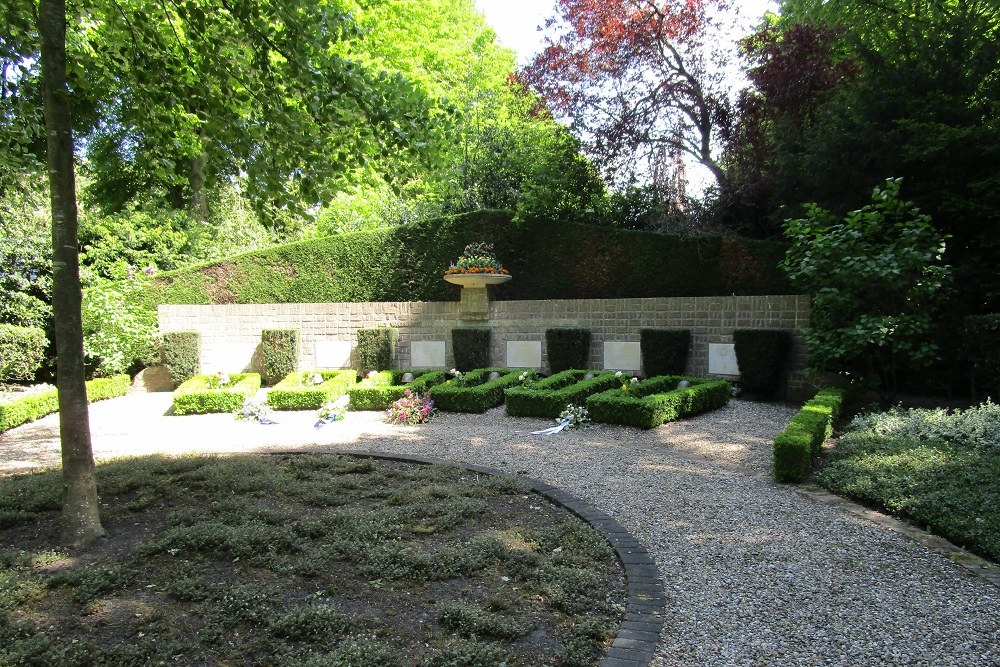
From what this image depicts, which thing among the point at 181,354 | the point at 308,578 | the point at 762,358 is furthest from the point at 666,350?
the point at 181,354

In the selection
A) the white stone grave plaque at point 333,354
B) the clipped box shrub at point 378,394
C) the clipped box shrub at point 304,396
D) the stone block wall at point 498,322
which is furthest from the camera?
the white stone grave plaque at point 333,354

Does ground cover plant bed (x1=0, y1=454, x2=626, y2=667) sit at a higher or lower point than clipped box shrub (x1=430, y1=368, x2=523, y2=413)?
lower

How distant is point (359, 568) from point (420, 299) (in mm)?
10980

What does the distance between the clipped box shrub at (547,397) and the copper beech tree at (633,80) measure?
20.4ft

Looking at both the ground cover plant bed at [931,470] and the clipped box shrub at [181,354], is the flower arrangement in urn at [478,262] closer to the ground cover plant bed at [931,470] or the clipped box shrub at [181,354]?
the clipped box shrub at [181,354]

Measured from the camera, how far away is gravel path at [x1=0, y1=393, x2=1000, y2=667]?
9.98 ft

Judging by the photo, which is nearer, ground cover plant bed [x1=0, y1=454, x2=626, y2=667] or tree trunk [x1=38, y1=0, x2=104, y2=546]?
ground cover plant bed [x1=0, y1=454, x2=626, y2=667]

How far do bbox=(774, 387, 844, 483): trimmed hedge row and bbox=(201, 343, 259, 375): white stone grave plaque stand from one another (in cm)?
1186

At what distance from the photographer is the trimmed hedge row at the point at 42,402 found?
978cm

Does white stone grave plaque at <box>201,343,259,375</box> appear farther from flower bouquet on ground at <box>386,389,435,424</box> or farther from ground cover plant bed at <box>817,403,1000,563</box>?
ground cover plant bed at <box>817,403,1000,563</box>

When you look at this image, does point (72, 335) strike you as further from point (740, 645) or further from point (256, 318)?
point (256, 318)

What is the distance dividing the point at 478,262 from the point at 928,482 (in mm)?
9129

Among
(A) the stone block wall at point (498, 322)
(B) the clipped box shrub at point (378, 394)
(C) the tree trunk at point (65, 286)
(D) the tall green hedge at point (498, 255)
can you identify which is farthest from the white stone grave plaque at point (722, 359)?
(C) the tree trunk at point (65, 286)

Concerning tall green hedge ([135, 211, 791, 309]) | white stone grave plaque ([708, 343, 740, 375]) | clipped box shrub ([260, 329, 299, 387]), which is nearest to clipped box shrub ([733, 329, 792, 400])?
white stone grave plaque ([708, 343, 740, 375])
